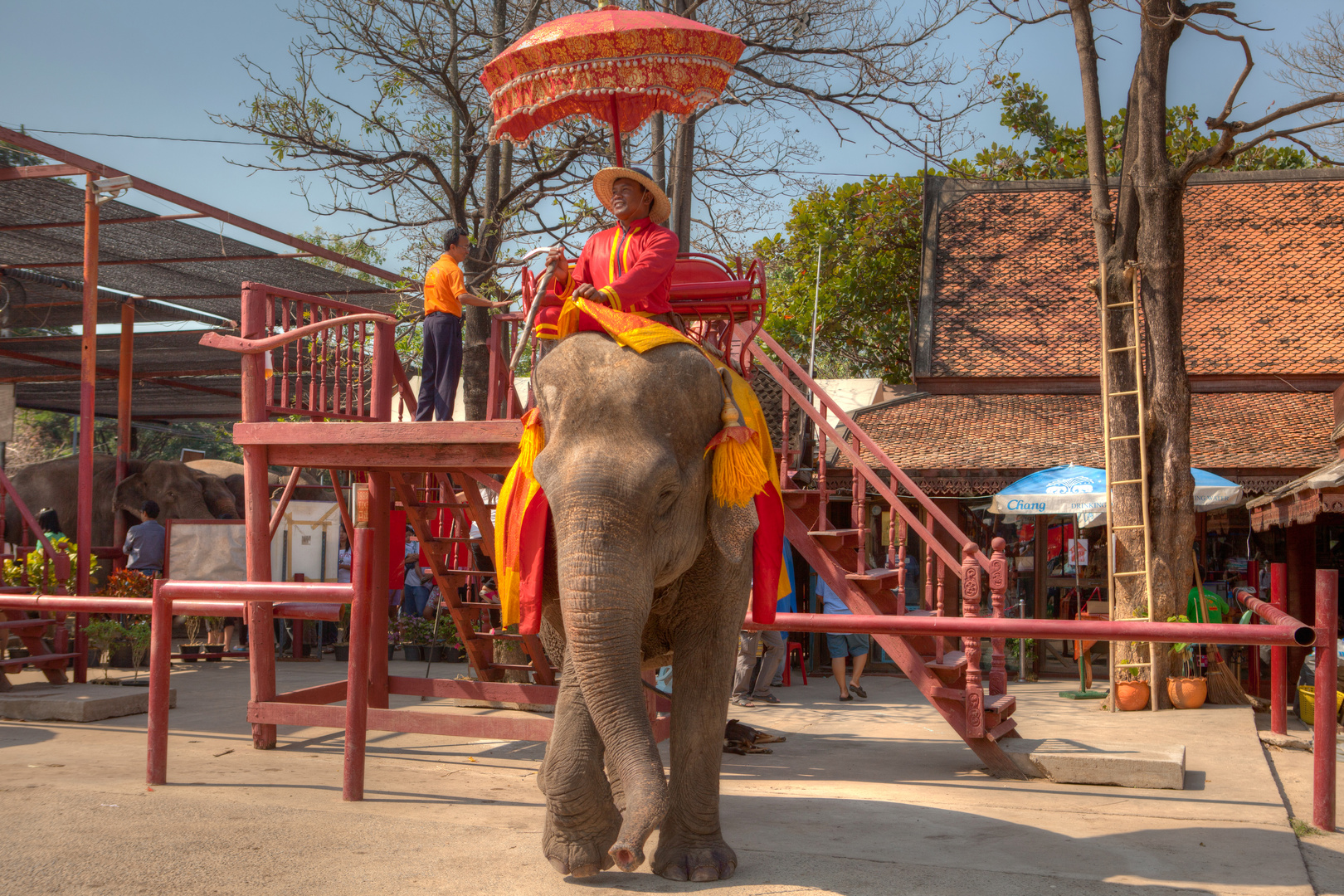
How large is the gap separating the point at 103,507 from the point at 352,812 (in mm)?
15729

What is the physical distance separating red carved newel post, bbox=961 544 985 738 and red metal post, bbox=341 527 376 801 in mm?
3637

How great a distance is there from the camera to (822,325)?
64.7ft

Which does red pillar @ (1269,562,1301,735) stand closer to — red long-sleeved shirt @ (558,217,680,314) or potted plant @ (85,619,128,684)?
red long-sleeved shirt @ (558,217,680,314)

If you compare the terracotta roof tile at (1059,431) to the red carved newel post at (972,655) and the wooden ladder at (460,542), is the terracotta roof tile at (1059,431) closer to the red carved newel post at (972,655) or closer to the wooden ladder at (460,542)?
the red carved newel post at (972,655)

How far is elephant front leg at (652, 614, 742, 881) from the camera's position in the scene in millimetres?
4410

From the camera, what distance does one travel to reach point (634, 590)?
4086 millimetres

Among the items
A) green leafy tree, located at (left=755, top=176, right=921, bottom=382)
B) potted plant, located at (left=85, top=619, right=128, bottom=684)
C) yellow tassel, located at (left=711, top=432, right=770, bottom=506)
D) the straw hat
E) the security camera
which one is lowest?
potted plant, located at (left=85, top=619, right=128, bottom=684)

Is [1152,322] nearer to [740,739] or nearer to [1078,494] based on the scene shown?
[1078,494]

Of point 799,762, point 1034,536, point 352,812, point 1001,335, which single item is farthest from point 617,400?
point 1001,335

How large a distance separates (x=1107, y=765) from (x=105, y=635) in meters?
9.26

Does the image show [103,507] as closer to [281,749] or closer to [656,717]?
[281,749]

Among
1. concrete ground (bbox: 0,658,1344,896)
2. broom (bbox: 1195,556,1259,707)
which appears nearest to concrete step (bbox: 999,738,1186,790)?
concrete ground (bbox: 0,658,1344,896)

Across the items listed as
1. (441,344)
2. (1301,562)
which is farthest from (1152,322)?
(441,344)

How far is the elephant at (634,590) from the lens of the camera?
405 centimetres
